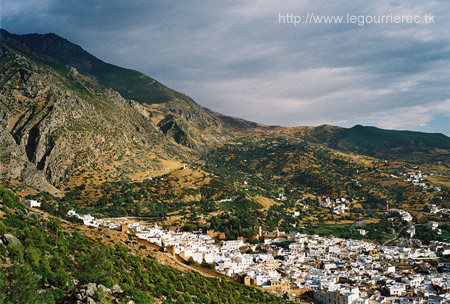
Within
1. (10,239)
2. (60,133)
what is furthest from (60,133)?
(10,239)

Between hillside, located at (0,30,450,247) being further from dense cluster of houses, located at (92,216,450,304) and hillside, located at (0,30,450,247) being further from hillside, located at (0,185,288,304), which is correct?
hillside, located at (0,185,288,304)

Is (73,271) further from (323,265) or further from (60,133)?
(60,133)

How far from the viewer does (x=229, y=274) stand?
39000 mm

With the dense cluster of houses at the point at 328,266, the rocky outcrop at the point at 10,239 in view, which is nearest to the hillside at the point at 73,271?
the rocky outcrop at the point at 10,239

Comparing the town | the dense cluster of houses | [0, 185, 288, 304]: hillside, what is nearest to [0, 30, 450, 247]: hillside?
the town

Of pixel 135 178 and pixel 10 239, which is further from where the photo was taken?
pixel 135 178

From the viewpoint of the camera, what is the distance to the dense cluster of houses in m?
37.3

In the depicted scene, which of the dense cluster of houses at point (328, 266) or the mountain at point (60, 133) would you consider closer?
the dense cluster of houses at point (328, 266)

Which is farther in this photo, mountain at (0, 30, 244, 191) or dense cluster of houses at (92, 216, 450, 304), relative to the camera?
mountain at (0, 30, 244, 191)

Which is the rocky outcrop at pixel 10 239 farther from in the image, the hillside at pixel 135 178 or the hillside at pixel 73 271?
the hillside at pixel 135 178

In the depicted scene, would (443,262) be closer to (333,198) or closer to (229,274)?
(229,274)

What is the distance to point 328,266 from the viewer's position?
161ft

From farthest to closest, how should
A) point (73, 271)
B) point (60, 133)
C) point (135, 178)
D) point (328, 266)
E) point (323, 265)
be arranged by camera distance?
point (135, 178) < point (60, 133) < point (323, 265) < point (328, 266) < point (73, 271)

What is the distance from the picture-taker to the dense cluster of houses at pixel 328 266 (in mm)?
37344
